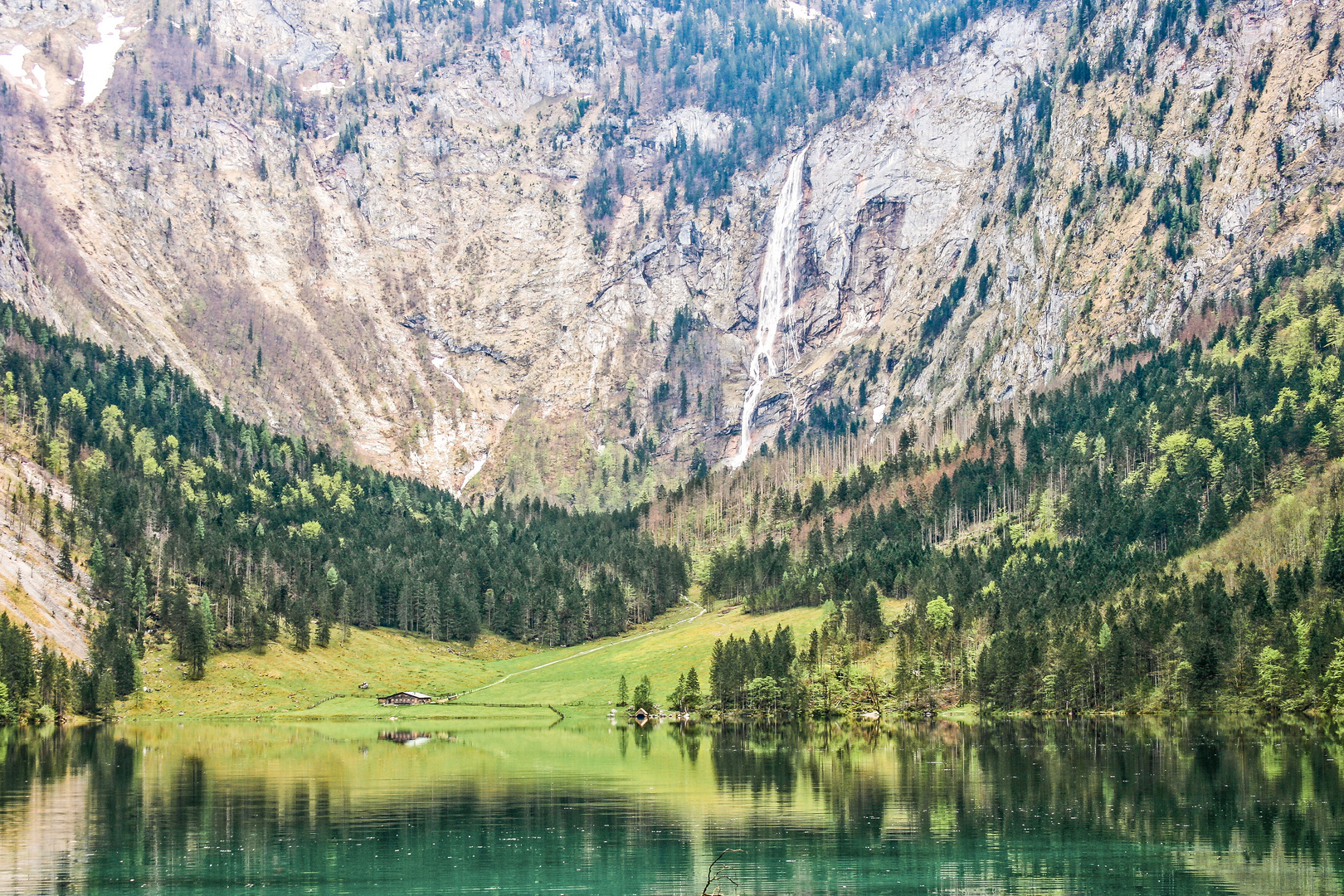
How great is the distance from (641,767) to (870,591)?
278ft

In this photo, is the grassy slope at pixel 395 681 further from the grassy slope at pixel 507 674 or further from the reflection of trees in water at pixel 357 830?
the reflection of trees in water at pixel 357 830

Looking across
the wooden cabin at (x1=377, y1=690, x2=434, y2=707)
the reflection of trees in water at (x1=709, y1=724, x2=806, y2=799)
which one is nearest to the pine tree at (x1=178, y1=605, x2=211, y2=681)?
the wooden cabin at (x1=377, y1=690, x2=434, y2=707)

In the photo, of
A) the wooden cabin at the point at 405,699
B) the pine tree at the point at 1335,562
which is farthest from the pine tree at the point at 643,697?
the pine tree at the point at 1335,562

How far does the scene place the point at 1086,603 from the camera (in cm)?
15562

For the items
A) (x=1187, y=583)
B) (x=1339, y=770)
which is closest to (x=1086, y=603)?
(x=1187, y=583)

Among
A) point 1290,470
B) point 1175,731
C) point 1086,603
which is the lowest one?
point 1175,731

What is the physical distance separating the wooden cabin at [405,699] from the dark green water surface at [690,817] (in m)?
58.0

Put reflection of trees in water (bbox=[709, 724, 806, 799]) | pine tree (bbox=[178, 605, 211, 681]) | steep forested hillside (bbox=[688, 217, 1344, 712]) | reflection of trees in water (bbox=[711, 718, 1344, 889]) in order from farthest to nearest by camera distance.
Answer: pine tree (bbox=[178, 605, 211, 681]) < steep forested hillside (bbox=[688, 217, 1344, 712]) < reflection of trees in water (bbox=[709, 724, 806, 799]) < reflection of trees in water (bbox=[711, 718, 1344, 889])

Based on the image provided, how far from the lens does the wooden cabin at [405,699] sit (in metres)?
171

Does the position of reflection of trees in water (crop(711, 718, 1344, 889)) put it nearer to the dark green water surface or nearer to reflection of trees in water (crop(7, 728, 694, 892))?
the dark green water surface

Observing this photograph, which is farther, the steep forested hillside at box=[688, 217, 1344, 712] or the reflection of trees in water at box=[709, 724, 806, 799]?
the steep forested hillside at box=[688, 217, 1344, 712]

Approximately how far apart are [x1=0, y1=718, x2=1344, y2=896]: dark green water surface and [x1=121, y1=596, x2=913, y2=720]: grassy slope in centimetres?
5007

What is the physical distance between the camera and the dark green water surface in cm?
5191

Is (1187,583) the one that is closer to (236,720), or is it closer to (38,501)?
(236,720)
